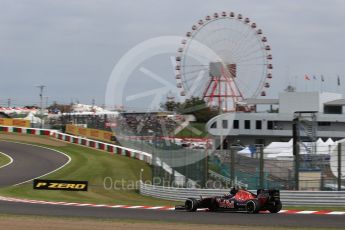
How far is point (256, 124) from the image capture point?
3319 inches

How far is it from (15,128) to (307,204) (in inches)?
1668

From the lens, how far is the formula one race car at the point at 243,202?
16.9 meters

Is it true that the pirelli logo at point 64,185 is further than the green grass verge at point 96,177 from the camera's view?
Yes

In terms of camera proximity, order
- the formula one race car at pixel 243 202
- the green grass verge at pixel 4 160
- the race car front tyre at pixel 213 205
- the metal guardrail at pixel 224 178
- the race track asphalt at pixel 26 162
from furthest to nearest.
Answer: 1. the green grass verge at pixel 4 160
2. the race track asphalt at pixel 26 162
3. the metal guardrail at pixel 224 178
4. the race car front tyre at pixel 213 205
5. the formula one race car at pixel 243 202

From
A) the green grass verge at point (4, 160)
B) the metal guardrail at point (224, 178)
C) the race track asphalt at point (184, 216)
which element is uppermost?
the green grass verge at point (4, 160)

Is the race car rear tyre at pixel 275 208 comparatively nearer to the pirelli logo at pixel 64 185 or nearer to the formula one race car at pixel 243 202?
the formula one race car at pixel 243 202

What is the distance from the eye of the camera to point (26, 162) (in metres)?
41.0

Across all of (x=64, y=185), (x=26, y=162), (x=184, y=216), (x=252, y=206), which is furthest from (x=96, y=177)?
(x=184, y=216)

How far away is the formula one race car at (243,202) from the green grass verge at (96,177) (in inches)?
184

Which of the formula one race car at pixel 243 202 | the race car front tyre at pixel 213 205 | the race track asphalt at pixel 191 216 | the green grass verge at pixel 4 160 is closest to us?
the race track asphalt at pixel 191 216

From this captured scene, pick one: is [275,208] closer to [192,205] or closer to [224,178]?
[192,205]

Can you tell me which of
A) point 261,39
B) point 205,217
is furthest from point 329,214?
point 261,39

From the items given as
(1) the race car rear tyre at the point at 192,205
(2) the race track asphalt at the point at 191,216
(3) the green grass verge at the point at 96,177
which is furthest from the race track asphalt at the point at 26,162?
(1) the race car rear tyre at the point at 192,205

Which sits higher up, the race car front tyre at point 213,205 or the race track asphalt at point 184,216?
the race car front tyre at point 213,205
